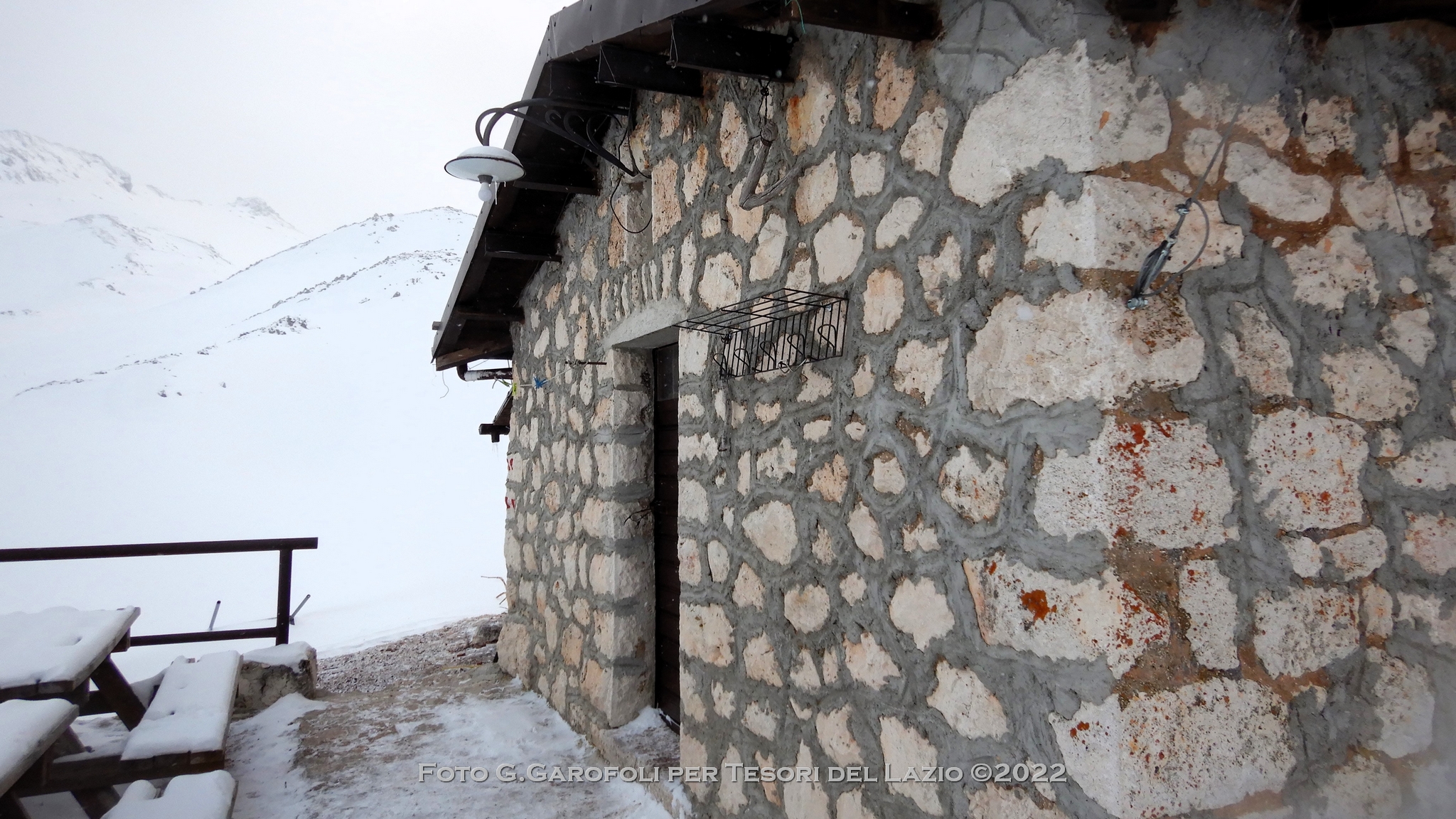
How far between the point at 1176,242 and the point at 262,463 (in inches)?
858

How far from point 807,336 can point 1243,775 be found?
1.40 meters

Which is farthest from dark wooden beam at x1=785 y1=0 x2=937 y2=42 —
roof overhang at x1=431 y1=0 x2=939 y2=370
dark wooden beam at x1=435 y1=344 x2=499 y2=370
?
dark wooden beam at x1=435 y1=344 x2=499 y2=370

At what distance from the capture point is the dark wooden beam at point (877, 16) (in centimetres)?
179

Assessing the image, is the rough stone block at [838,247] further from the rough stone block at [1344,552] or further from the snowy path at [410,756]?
the snowy path at [410,756]

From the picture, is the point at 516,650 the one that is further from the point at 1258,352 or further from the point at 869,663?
the point at 1258,352

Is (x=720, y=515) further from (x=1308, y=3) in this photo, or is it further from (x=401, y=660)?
(x=401, y=660)

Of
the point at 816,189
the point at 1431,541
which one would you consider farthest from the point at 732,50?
the point at 1431,541

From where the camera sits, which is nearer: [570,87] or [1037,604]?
[1037,604]

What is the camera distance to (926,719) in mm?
1866

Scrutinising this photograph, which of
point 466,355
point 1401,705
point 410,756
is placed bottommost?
point 410,756

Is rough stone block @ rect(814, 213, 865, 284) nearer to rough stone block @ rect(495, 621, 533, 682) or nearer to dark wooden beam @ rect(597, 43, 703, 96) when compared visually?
dark wooden beam @ rect(597, 43, 703, 96)

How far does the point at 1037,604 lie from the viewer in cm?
160

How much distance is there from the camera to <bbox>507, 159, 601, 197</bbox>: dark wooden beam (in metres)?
3.79

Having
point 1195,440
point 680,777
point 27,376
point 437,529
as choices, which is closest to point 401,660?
point 680,777
